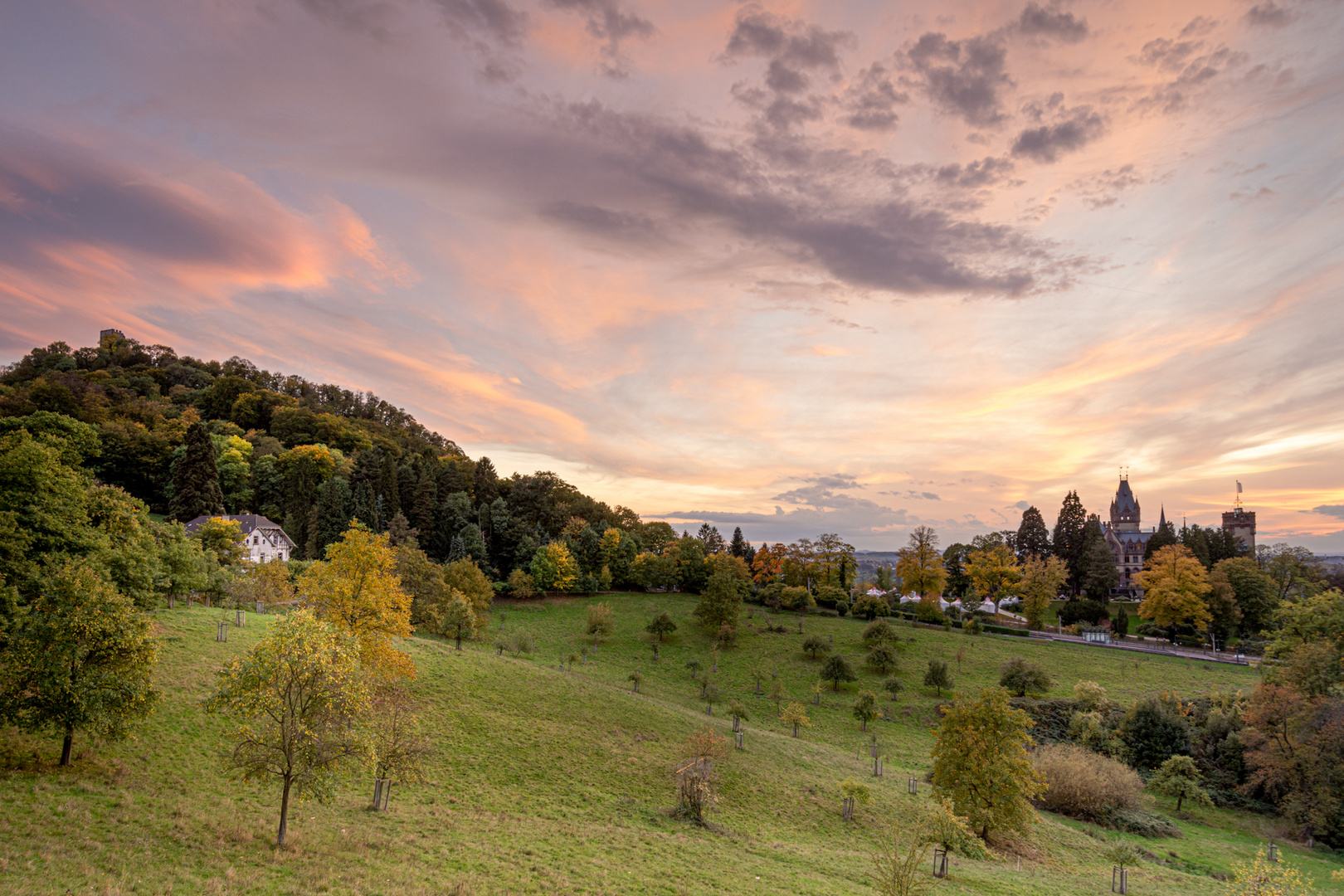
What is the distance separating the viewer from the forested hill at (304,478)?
78.6 meters

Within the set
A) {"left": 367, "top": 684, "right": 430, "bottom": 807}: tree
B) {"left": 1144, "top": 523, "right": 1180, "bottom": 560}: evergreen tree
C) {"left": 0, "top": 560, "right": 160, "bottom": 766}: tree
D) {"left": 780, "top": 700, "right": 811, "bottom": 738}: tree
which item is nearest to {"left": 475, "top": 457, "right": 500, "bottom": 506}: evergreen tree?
{"left": 780, "top": 700, "right": 811, "bottom": 738}: tree

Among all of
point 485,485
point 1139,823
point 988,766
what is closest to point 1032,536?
point 1139,823

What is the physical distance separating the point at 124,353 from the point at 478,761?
174 meters

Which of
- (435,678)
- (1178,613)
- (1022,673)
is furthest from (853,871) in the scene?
(1178,613)

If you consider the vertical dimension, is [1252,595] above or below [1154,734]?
above

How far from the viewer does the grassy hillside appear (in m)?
13.4

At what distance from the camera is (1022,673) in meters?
50.1

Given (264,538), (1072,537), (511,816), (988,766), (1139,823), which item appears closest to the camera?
(511,816)

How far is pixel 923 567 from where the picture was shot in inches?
3027

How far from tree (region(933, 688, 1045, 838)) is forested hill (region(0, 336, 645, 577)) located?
6336 cm

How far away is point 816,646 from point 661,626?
653 inches

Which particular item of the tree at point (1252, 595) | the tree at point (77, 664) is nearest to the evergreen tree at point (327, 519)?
the tree at point (77, 664)

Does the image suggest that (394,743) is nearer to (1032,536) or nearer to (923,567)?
(923,567)

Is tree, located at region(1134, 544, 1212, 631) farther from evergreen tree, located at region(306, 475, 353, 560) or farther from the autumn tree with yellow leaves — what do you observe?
evergreen tree, located at region(306, 475, 353, 560)
